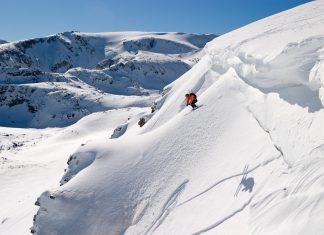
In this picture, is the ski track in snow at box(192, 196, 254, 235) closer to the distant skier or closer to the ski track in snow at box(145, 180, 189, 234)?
the ski track in snow at box(145, 180, 189, 234)

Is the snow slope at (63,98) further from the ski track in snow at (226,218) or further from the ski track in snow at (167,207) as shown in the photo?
the ski track in snow at (226,218)

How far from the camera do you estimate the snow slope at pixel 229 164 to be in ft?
26.5

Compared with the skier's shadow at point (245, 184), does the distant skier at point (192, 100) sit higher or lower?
higher

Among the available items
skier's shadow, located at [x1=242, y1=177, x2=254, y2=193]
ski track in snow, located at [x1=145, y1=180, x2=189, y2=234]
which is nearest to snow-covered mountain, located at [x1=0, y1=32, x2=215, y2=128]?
ski track in snow, located at [x1=145, y1=180, x2=189, y2=234]

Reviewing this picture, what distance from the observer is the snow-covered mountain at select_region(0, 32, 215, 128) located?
85.2m

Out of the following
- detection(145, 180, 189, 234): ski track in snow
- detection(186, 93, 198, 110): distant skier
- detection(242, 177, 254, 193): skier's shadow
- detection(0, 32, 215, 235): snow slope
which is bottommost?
detection(242, 177, 254, 193): skier's shadow

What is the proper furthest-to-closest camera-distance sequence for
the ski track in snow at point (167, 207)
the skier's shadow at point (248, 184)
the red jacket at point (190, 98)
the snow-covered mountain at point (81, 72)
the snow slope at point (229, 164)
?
the snow-covered mountain at point (81, 72), the red jacket at point (190, 98), the ski track in snow at point (167, 207), the skier's shadow at point (248, 184), the snow slope at point (229, 164)

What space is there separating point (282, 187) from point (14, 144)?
49.3 metres

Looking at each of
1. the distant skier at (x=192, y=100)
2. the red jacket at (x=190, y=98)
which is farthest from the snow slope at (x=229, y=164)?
the red jacket at (x=190, y=98)

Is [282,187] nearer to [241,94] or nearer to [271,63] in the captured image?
[271,63]

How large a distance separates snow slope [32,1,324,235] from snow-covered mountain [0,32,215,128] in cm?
6195

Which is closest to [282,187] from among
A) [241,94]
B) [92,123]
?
[241,94]

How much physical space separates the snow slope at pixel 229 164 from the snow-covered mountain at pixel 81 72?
6195cm

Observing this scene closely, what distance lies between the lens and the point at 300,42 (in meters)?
10.0
